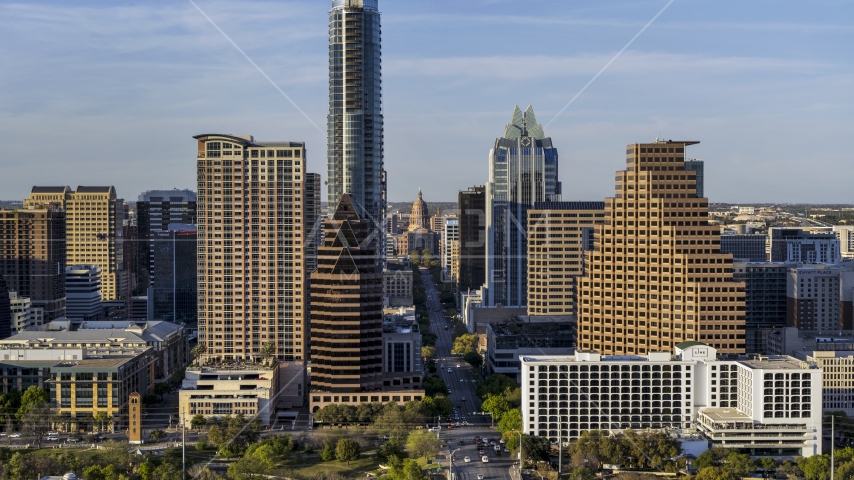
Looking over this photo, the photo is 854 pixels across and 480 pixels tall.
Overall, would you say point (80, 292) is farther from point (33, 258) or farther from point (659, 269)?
point (659, 269)

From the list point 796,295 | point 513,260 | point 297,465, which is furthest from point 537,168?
point 297,465

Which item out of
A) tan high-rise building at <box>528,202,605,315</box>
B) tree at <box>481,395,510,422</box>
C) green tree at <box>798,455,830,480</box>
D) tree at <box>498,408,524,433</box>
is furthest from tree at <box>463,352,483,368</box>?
green tree at <box>798,455,830,480</box>

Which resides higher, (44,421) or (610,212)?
(610,212)

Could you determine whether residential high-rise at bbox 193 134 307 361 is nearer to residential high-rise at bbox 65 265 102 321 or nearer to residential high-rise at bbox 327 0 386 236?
residential high-rise at bbox 327 0 386 236

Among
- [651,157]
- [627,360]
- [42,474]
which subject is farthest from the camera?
[651,157]

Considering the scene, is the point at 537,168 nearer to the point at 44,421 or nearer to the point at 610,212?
the point at 610,212

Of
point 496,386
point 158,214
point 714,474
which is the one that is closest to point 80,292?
Result: point 158,214
